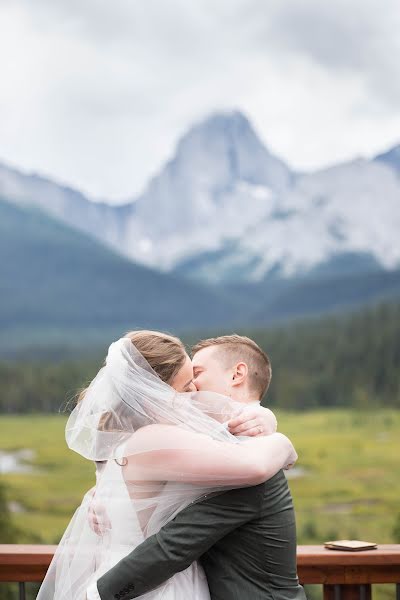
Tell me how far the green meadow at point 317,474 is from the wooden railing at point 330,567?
17.5 metres

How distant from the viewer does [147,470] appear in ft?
4.22

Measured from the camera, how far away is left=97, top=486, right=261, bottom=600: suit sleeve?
1248mm

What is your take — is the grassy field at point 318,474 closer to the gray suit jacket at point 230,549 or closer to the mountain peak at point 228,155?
the mountain peak at point 228,155

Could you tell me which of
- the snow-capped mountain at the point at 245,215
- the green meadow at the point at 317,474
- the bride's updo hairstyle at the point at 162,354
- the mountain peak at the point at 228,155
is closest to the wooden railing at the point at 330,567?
the bride's updo hairstyle at the point at 162,354

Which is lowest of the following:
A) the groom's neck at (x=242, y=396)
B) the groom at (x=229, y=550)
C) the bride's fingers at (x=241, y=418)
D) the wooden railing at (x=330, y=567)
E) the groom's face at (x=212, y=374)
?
the wooden railing at (x=330, y=567)

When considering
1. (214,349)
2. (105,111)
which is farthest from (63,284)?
(214,349)

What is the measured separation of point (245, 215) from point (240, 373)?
2839cm

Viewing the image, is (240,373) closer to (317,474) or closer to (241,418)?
(241,418)

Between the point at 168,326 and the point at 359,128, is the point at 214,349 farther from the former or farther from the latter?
the point at 359,128

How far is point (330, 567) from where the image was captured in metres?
1.64

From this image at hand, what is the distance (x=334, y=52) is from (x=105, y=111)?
7901mm

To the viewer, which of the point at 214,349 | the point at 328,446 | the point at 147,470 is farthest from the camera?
the point at 328,446

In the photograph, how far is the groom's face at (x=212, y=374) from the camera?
4.64 feet

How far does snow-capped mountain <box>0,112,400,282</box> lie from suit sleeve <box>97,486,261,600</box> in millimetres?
25656
